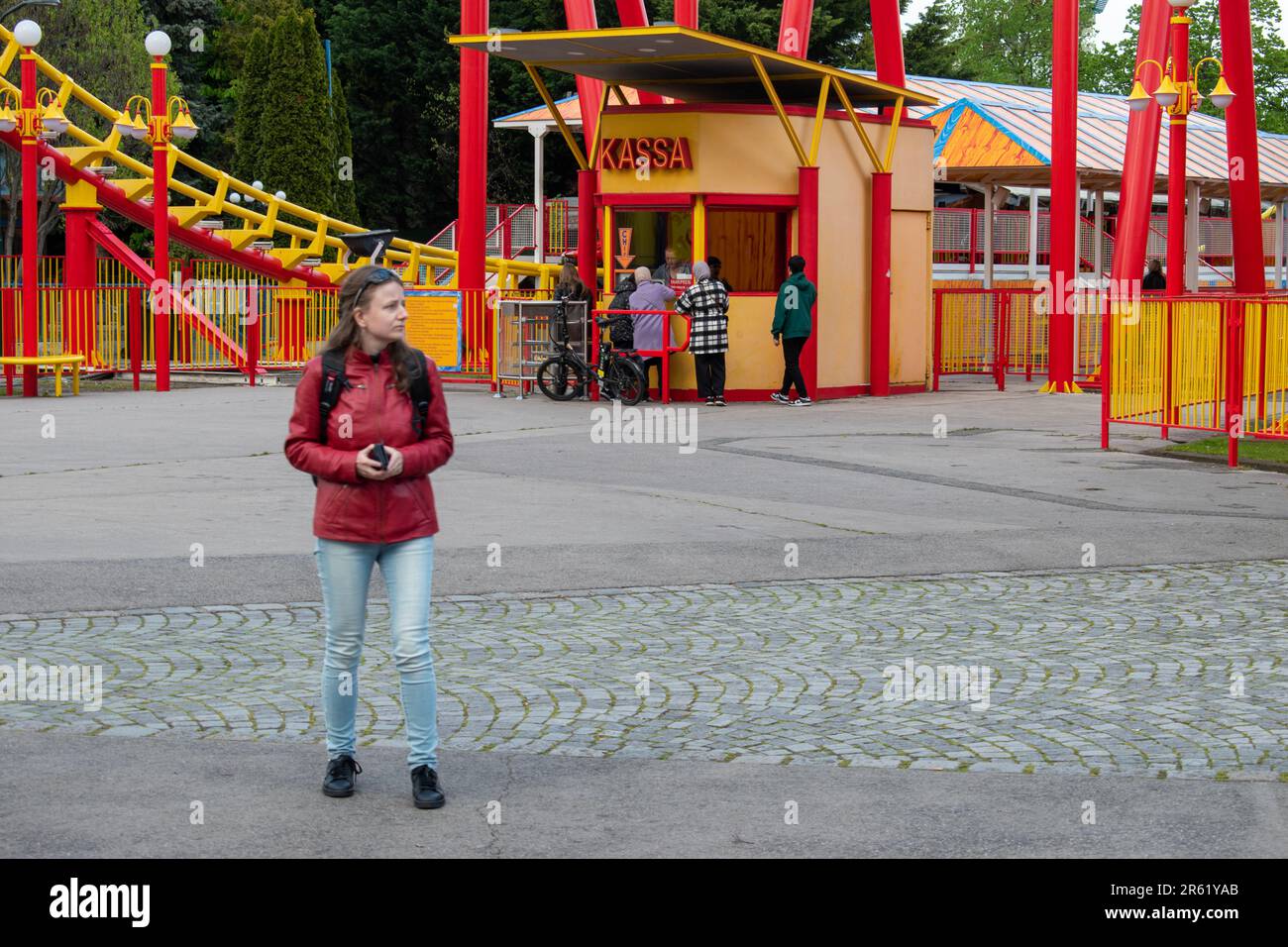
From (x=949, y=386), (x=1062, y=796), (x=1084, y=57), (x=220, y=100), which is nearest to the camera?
(x=1062, y=796)

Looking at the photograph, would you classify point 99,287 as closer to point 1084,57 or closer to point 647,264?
point 647,264

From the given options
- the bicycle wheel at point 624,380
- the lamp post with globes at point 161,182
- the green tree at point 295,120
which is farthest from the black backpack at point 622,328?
the green tree at point 295,120

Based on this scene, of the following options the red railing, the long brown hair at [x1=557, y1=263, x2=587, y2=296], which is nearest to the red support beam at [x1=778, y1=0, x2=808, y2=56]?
the long brown hair at [x1=557, y1=263, x2=587, y2=296]

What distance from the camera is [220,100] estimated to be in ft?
208

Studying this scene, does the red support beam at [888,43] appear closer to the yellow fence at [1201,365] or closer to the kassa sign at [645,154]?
the kassa sign at [645,154]

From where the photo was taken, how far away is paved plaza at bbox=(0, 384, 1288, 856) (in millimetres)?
5926

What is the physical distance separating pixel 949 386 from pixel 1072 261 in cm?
295

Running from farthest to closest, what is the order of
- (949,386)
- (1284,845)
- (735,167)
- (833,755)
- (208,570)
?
(949,386) → (735,167) → (208,570) → (833,755) → (1284,845)

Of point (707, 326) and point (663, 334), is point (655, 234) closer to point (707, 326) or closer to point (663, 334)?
point (663, 334)

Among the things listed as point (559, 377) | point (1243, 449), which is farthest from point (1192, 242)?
point (1243, 449)

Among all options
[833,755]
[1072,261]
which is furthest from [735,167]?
[833,755]

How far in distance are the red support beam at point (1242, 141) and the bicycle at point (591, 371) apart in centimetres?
896

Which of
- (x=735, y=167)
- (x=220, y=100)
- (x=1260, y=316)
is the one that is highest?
(x=220, y=100)

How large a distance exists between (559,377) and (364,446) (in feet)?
57.4
